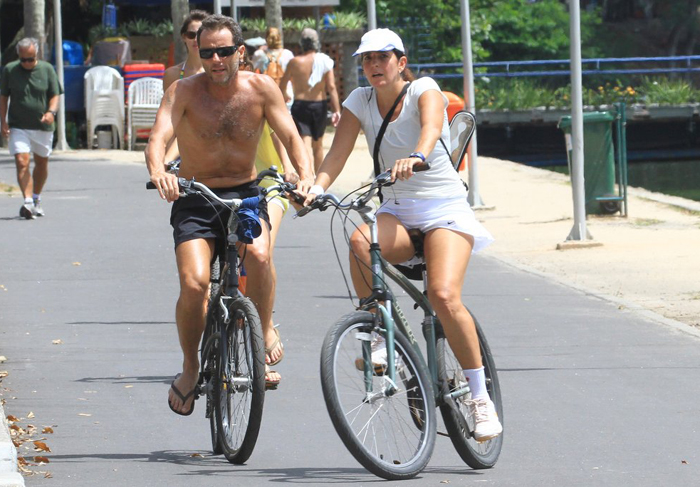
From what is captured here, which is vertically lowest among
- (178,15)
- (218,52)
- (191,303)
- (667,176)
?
(667,176)

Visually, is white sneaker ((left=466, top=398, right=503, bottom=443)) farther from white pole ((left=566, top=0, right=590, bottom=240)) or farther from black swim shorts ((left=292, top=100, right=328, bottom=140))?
black swim shorts ((left=292, top=100, right=328, bottom=140))

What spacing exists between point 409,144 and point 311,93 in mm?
11839

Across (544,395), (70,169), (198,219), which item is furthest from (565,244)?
(70,169)

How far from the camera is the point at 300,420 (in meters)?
7.22

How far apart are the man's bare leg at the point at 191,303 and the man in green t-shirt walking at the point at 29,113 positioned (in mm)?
10234

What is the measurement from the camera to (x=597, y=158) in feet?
54.9

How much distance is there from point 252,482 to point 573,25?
9897 mm

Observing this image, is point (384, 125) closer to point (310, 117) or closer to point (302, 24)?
point (310, 117)

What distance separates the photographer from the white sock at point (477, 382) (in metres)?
6.14

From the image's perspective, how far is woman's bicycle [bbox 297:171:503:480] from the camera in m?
5.65

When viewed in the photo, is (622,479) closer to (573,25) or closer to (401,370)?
(401,370)

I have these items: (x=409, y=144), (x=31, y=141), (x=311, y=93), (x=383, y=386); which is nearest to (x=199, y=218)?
(x=409, y=144)

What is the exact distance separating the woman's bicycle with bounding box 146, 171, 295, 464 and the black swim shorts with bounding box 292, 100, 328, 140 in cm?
1140

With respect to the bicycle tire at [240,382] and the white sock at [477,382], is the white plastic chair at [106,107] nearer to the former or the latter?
the bicycle tire at [240,382]
